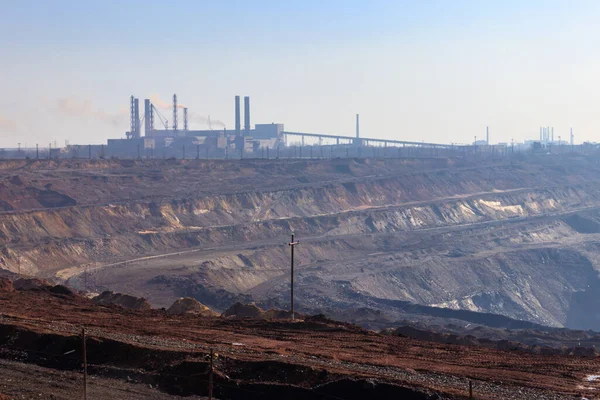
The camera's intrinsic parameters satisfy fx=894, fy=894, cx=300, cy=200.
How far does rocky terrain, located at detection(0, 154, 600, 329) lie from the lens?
55.8 meters

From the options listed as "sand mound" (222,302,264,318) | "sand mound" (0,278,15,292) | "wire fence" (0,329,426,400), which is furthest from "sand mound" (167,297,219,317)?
"wire fence" (0,329,426,400)

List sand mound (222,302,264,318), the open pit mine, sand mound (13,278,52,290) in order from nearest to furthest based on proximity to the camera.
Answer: the open pit mine, sand mound (222,302,264,318), sand mound (13,278,52,290)

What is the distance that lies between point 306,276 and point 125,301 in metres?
25.2

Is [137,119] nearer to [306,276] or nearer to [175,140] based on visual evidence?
[175,140]

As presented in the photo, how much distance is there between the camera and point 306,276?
61781 millimetres

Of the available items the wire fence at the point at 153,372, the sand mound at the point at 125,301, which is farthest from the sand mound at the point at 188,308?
the wire fence at the point at 153,372

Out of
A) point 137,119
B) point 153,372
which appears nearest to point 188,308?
point 153,372

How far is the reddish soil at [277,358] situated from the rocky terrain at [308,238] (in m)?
18.0

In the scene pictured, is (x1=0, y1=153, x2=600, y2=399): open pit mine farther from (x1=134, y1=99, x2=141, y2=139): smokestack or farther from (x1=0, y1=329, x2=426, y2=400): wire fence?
(x1=134, y1=99, x2=141, y2=139): smokestack

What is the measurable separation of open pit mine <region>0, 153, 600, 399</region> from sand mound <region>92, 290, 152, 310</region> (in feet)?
1.02

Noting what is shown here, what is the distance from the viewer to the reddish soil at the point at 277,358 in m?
18.6

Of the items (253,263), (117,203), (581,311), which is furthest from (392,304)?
(117,203)

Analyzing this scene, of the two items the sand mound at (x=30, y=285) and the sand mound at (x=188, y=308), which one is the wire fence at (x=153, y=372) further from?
the sand mound at (x=30, y=285)

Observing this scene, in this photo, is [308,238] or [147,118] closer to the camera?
[308,238]
